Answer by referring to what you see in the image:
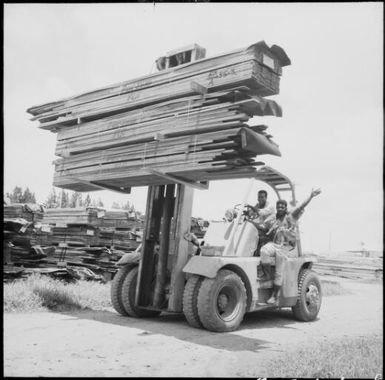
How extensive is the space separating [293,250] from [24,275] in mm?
6289

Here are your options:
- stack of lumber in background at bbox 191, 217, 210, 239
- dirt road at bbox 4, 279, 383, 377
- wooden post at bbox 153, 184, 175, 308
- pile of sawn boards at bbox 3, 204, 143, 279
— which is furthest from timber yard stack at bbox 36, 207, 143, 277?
wooden post at bbox 153, 184, 175, 308

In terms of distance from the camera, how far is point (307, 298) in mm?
8914

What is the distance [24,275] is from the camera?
11242 millimetres

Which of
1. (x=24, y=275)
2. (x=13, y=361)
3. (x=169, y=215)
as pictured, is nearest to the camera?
(x=13, y=361)

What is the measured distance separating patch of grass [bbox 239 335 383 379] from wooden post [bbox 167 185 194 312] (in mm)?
2596

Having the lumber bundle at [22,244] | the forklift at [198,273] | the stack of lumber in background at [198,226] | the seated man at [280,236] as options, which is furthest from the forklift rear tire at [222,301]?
the stack of lumber in background at [198,226]

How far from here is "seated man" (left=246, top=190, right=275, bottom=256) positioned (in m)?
8.57

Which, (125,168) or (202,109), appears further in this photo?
(125,168)

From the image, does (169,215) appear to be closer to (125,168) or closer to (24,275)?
(125,168)

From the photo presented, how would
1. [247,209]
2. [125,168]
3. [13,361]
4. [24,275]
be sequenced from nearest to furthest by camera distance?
[13,361] → [125,168] → [247,209] → [24,275]

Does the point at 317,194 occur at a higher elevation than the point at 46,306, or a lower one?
higher

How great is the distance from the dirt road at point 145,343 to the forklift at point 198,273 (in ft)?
0.90

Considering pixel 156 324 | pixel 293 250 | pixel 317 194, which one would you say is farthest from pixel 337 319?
pixel 156 324

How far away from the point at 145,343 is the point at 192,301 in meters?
1.27
